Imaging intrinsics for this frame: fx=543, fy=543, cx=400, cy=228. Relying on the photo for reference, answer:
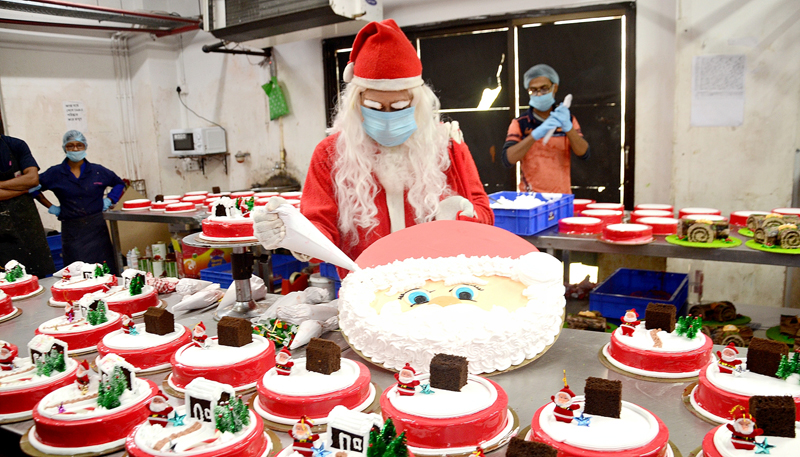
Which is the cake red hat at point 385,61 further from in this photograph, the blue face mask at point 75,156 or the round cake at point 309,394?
the blue face mask at point 75,156

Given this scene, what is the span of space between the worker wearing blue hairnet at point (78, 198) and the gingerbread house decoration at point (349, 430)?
16.6 feet

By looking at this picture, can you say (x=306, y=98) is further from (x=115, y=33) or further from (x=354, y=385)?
(x=354, y=385)

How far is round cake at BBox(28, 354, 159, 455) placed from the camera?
123 cm

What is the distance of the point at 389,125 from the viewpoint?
6.89 feet

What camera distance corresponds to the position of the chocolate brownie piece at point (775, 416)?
972 mm

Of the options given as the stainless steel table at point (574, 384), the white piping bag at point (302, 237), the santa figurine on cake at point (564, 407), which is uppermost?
the white piping bag at point (302, 237)

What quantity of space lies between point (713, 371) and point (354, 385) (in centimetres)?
84

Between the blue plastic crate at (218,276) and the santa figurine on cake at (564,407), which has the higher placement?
the santa figurine on cake at (564,407)

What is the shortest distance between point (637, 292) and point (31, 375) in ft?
12.1

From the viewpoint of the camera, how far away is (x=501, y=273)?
177cm

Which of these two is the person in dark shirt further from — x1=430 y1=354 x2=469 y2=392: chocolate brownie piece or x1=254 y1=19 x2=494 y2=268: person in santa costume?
x1=430 y1=354 x2=469 y2=392: chocolate brownie piece

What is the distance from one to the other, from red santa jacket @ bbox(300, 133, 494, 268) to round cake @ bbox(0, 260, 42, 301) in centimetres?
153

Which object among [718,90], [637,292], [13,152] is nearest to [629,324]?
[637,292]

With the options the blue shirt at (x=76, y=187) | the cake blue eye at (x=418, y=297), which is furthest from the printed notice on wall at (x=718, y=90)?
the blue shirt at (x=76, y=187)
